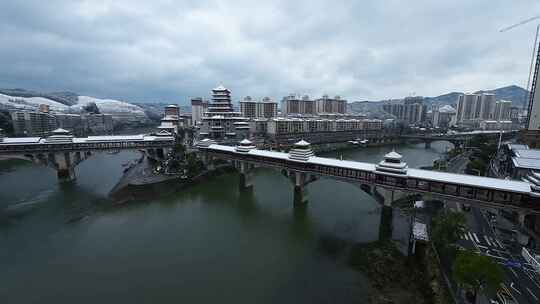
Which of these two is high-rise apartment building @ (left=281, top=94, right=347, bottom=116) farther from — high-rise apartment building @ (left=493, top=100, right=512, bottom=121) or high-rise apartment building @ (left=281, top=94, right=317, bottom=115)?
high-rise apartment building @ (left=493, top=100, right=512, bottom=121)

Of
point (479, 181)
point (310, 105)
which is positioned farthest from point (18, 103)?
point (479, 181)

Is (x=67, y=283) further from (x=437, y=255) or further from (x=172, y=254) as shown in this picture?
(x=437, y=255)

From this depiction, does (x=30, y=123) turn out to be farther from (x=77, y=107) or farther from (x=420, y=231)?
(x=420, y=231)

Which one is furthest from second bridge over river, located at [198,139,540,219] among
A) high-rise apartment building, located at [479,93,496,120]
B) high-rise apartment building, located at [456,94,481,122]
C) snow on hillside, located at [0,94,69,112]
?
high-rise apartment building, located at [479,93,496,120]

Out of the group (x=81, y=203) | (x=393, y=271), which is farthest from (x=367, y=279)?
(x=81, y=203)

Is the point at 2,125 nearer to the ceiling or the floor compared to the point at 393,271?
nearer to the ceiling
